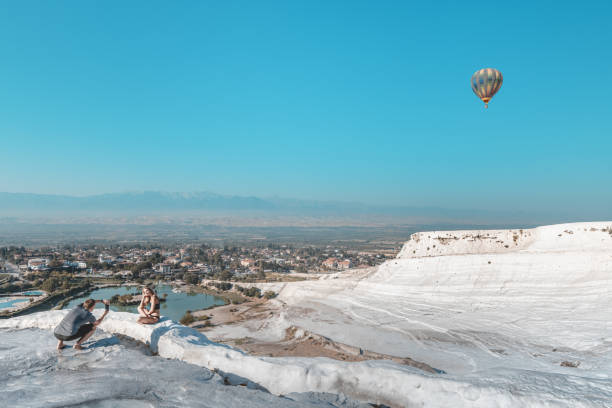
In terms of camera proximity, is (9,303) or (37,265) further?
(37,265)

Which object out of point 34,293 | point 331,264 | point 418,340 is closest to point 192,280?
point 34,293

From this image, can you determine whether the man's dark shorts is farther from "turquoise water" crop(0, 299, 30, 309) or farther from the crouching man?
"turquoise water" crop(0, 299, 30, 309)

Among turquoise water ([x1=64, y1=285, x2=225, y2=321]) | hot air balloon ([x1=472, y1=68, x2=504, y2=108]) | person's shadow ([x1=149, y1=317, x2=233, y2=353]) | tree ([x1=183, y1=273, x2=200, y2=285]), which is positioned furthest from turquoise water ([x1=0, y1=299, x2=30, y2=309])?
hot air balloon ([x1=472, y1=68, x2=504, y2=108])

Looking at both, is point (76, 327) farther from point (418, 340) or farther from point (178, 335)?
point (418, 340)

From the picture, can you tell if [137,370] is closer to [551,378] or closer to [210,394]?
[210,394]

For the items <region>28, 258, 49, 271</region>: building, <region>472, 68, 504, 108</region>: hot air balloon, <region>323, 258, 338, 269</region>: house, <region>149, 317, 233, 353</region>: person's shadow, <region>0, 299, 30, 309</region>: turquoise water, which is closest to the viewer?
<region>149, 317, 233, 353</region>: person's shadow

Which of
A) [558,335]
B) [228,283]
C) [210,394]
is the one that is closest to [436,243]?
[558,335]
